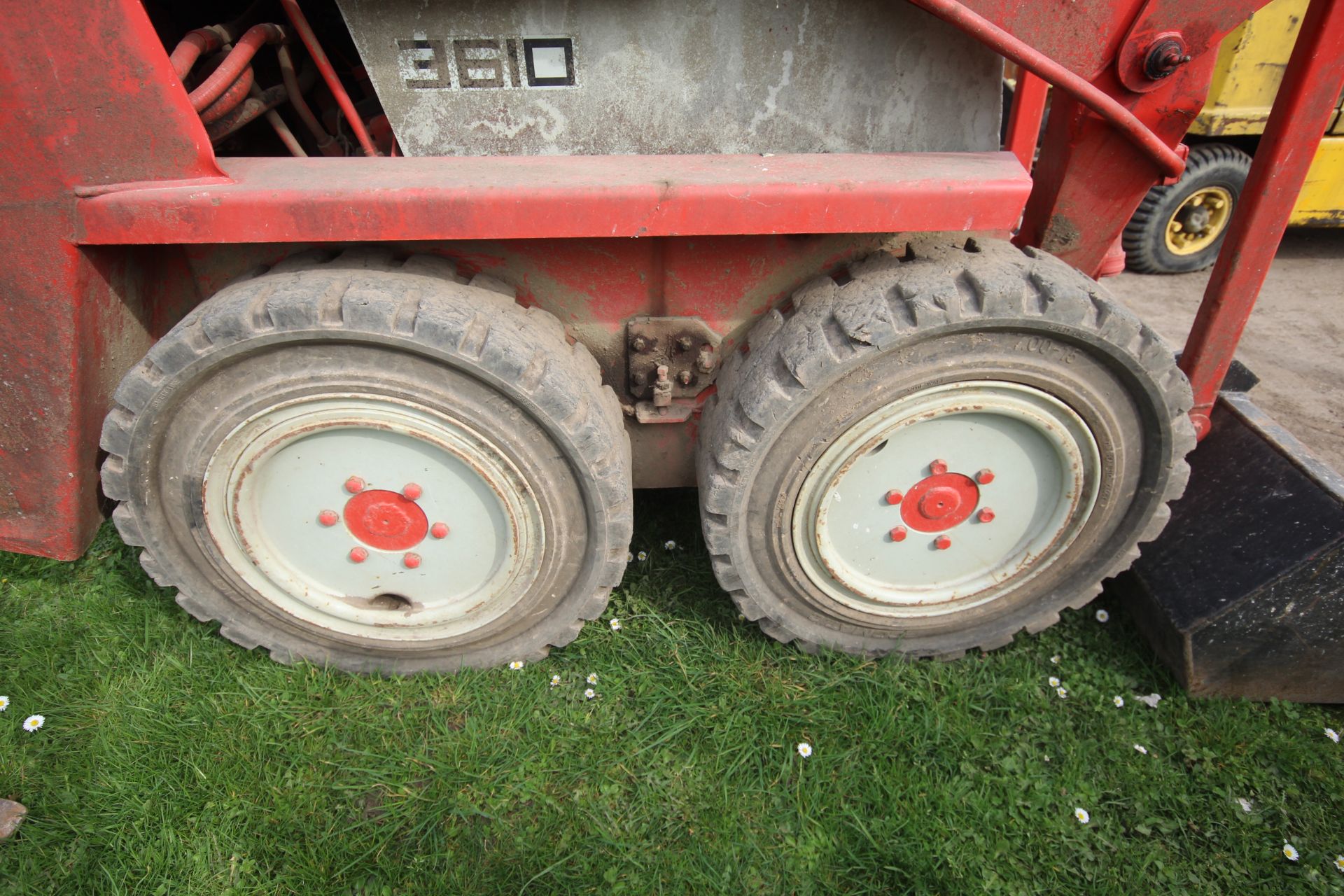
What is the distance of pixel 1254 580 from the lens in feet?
7.40

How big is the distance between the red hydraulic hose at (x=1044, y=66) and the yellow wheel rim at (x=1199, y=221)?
419cm

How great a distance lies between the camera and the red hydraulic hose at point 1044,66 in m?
1.64

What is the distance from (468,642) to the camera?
7.59 feet

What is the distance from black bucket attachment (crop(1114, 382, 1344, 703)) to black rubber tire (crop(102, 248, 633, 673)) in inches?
66.2

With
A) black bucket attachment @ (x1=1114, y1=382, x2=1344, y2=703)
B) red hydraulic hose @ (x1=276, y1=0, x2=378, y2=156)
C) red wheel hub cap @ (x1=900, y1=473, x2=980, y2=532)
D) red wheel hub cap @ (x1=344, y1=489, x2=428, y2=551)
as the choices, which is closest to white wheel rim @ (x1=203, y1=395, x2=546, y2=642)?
red wheel hub cap @ (x1=344, y1=489, x2=428, y2=551)

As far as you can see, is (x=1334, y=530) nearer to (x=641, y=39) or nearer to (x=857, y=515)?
(x=857, y=515)

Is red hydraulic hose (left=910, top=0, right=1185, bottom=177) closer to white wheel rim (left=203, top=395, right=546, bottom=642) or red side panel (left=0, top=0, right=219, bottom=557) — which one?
white wheel rim (left=203, top=395, right=546, bottom=642)

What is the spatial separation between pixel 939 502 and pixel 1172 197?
14.2 ft

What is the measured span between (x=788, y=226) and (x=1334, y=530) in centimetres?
179

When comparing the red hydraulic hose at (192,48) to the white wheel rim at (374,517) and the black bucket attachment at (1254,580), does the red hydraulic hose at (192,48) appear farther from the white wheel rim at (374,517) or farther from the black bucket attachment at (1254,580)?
the black bucket attachment at (1254,580)

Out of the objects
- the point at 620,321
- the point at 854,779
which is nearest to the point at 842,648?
the point at 854,779

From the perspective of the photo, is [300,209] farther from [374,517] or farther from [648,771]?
[648,771]

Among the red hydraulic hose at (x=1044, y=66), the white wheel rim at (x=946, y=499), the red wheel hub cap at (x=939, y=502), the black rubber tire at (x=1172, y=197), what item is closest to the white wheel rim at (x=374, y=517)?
the white wheel rim at (x=946, y=499)

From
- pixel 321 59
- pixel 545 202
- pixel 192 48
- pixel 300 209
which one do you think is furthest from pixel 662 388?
pixel 192 48
